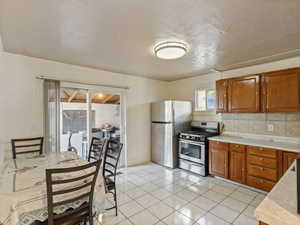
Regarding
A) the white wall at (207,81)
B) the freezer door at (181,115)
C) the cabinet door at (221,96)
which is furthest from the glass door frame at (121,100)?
the cabinet door at (221,96)

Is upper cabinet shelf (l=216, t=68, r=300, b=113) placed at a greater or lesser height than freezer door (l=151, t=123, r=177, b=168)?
greater

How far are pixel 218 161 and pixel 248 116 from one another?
3.79 feet

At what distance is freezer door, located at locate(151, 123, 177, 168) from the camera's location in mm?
3955

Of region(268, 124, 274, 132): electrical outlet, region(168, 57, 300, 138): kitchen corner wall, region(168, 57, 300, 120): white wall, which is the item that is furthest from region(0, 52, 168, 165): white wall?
region(268, 124, 274, 132): electrical outlet

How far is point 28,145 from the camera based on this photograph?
8.61ft

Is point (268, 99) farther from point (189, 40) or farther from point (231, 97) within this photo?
point (189, 40)

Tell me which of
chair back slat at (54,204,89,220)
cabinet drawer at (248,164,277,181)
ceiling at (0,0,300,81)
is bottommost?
cabinet drawer at (248,164,277,181)

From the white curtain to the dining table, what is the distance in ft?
3.11

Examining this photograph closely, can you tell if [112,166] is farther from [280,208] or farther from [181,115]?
[181,115]

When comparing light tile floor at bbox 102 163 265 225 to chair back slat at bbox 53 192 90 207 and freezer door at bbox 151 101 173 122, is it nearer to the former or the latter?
chair back slat at bbox 53 192 90 207

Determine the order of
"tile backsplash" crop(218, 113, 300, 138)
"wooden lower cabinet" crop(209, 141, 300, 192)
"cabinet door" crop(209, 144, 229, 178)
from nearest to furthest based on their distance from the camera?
"wooden lower cabinet" crop(209, 141, 300, 192) < "tile backsplash" crop(218, 113, 300, 138) < "cabinet door" crop(209, 144, 229, 178)

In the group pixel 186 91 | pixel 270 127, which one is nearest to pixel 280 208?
pixel 270 127

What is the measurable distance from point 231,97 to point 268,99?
64 centimetres

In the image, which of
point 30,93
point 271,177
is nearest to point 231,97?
point 271,177
